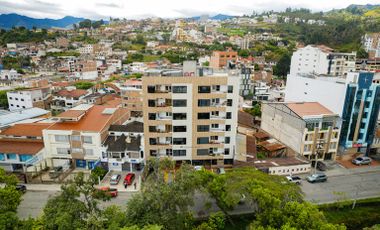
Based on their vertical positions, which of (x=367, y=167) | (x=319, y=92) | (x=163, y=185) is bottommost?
(x=367, y=167)

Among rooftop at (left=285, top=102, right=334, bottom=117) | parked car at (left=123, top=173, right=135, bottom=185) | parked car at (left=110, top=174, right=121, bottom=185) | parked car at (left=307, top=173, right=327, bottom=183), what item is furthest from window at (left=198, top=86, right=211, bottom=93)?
parked car at (left=307, top=173, right=327, bottom=183)

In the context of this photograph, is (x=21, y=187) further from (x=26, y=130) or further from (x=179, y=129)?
(x=179, y=129)

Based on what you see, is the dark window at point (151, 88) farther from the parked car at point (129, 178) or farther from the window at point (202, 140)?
the parked car at point (129, 178)

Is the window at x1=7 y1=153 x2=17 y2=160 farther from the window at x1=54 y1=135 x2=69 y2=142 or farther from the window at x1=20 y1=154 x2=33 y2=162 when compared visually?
the window at x1=54 y1=135 x2=69 y2=142

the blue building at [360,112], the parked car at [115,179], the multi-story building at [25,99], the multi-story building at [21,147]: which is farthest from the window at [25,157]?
the blue building at [360,112]

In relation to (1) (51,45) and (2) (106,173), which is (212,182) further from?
(1) (51,45)

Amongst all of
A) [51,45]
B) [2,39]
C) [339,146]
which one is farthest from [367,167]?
[2,39]
